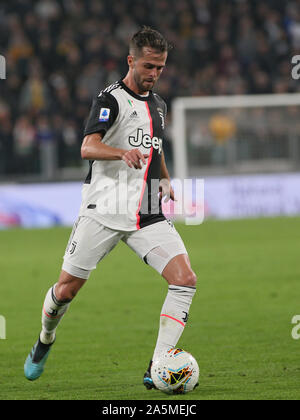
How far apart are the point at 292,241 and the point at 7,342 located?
8.17m

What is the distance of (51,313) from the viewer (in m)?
6.13

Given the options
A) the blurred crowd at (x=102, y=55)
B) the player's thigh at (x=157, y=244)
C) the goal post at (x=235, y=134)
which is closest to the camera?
the player's thigh at (x=157, y=244)

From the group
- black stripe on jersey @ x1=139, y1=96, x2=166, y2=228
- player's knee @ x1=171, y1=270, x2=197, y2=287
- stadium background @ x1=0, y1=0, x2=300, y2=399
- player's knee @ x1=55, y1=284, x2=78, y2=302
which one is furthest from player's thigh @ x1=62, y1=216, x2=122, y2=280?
stadium background @ x1=0, y1=0, x2=300, y2=399

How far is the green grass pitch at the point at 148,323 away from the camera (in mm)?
5836

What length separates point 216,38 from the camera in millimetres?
23984

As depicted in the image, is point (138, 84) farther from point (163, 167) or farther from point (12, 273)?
point (12, 273)

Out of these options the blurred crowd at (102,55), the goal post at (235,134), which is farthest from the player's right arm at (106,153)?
the goal post at (235,134)

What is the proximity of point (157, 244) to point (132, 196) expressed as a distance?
381 millimetres

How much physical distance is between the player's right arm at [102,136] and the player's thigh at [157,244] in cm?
50

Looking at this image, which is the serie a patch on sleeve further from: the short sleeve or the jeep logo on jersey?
the jeep logo on jersey

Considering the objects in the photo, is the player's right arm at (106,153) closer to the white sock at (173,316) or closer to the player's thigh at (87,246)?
the player's thigh at (87,246)

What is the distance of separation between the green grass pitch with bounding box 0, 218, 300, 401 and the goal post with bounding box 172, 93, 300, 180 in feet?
14.7
